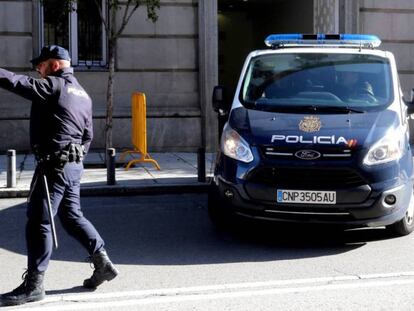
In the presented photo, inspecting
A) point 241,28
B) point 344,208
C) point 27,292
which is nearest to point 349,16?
point 241,28

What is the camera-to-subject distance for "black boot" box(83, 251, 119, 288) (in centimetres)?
550

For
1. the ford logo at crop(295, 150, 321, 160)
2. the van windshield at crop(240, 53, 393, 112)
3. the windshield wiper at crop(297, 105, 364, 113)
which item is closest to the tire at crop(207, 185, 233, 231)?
the ford logo at crop(295, 150, 321, 160)

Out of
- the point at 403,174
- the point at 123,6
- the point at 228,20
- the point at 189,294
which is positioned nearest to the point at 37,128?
the point at 189,294

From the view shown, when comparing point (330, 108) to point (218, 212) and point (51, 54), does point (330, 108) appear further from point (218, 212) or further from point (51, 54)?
point (51, 54)

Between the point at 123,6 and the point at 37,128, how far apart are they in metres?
9.30

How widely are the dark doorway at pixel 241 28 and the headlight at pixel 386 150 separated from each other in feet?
42.6

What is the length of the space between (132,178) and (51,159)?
5813mm

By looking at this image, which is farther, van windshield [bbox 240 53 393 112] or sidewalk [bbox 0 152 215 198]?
sidewalk [bbox 0 152 215 198]

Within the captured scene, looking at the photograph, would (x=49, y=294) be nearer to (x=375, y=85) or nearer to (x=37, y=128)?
(x=37, y=128)

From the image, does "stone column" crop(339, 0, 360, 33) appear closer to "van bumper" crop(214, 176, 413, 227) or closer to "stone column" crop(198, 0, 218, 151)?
"stone column" crop(198, 0, 218, 151)

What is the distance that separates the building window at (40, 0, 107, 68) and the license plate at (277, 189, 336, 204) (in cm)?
873

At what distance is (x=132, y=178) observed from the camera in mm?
11078

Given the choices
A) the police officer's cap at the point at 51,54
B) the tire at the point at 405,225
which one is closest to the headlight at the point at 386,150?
the tire at the point at 405,225

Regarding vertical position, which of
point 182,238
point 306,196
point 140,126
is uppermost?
point 140,126
